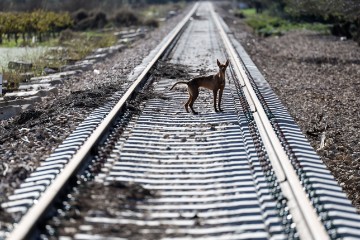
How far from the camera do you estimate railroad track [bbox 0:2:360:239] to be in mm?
4555

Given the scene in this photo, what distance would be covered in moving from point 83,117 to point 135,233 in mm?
4323

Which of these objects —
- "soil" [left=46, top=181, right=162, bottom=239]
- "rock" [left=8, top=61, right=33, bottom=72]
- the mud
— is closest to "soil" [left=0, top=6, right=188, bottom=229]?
"soil" [left=46, top=181, right=162, bottom=239]

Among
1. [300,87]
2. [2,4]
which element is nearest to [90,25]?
[2,4]

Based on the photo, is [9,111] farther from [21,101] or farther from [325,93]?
[325,93]

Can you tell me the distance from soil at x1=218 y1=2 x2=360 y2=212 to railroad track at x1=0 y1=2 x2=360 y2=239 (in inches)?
24.9

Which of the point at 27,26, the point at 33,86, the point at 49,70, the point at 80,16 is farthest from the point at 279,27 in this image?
the point at 33,86

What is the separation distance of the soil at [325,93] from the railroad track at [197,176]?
0.63 metres

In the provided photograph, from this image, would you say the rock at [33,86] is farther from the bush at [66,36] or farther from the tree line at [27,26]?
the bush at [66,36]

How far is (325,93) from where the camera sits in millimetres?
12586

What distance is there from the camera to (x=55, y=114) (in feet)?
29.0

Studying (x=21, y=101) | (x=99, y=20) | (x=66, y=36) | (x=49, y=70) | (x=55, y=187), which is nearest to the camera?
(x=55, y=187)

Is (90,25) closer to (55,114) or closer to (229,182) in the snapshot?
(55,114)

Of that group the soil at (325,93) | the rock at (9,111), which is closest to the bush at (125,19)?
the soil at (325,93)

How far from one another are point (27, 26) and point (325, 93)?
18.5 m
